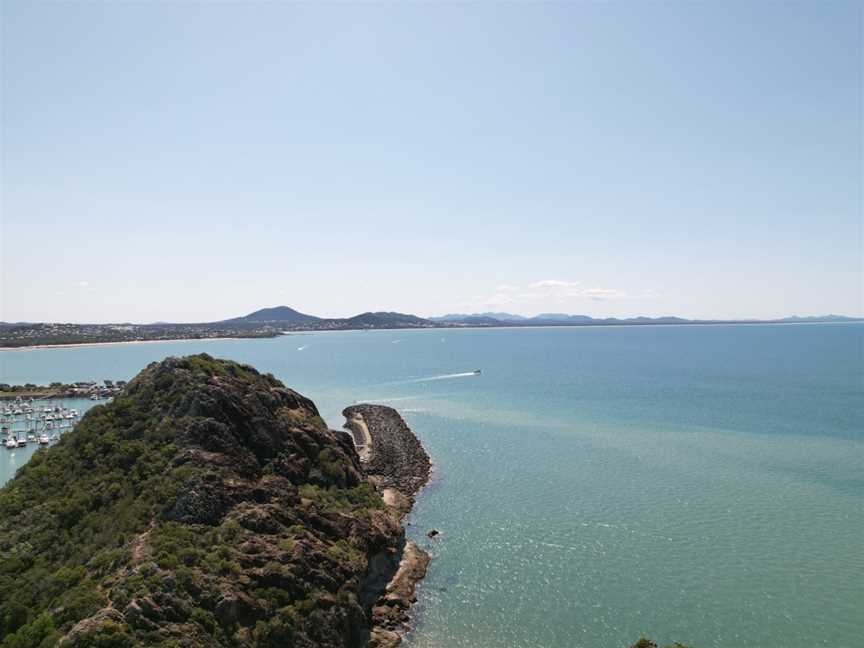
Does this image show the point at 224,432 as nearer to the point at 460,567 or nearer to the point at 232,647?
the point at 232,647

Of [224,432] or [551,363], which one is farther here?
[551,363]

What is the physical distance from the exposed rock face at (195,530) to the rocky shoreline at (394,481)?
35cm

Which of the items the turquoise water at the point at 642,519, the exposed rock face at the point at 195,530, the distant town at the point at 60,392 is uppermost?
the exposed rock face at the point at 195,530

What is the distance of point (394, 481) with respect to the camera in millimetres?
55750

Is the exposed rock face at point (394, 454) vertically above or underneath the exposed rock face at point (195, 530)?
underneath

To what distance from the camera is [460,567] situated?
3750 centimetres

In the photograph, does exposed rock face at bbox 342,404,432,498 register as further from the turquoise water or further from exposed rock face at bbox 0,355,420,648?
exposed rock face at bbox 0,355,420,648

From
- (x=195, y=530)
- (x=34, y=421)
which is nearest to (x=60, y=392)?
(x=34, y=421)

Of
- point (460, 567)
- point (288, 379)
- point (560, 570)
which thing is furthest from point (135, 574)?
point (288, 379)

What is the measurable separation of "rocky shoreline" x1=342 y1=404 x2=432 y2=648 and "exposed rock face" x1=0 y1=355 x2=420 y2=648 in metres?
0.35

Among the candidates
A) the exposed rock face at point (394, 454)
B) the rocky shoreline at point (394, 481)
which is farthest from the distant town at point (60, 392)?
the exposed rock face at point (394, 454)

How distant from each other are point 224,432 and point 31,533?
11.2 meters

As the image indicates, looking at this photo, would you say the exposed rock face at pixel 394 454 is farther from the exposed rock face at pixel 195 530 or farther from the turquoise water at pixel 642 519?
the exposed rock face at pixel 195 530

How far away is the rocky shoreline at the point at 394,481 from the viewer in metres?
31.0
